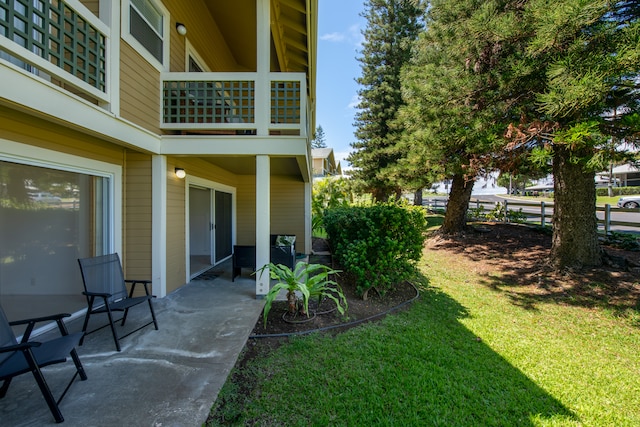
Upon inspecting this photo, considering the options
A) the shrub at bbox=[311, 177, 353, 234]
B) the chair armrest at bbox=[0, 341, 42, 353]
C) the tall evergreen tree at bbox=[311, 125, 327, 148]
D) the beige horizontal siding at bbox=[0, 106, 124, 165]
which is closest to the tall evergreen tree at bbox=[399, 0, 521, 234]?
the beige horizontal siding at bbox=[0, 106, 124, 165]

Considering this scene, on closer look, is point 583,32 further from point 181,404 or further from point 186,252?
point 186,252

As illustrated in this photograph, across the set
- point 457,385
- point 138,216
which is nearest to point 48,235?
point 138,216

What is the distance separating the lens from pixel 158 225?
4.83 meters

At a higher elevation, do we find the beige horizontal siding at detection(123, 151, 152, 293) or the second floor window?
the second floor window

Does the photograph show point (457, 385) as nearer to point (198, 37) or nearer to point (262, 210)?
point (262, 210)

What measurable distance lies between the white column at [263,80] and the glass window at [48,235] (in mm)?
2532

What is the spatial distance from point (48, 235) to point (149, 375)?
10.3 ft

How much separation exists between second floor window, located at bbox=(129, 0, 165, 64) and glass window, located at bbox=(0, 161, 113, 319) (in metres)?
2.26

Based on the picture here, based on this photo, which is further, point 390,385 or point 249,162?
point 249,162

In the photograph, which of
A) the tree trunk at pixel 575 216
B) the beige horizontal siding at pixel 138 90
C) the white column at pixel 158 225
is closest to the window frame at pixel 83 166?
the white column at pixel 158 225

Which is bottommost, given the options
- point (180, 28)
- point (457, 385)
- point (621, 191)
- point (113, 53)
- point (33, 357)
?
point (457, 385)

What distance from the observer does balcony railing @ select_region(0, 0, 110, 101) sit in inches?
106

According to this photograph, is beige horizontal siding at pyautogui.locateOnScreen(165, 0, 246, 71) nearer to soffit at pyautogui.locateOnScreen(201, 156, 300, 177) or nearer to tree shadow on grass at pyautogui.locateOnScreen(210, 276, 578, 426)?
soffit at pyautogui.locateOnScreen(201, 156, 300, 177)

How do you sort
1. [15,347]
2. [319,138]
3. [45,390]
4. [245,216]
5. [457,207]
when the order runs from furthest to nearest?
[319,138]
[457,207]
[245,216]
[45,390]
[15,347]
